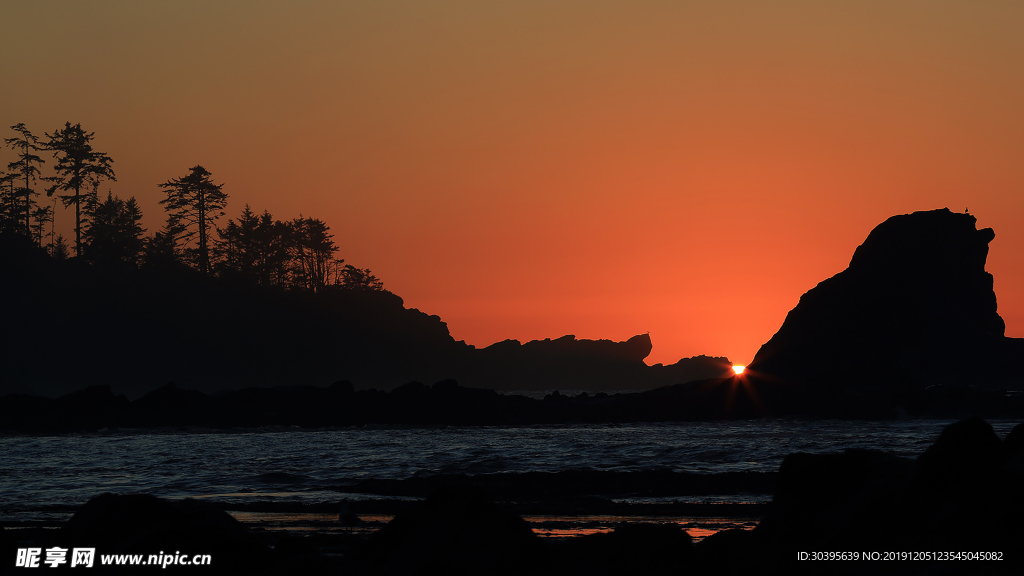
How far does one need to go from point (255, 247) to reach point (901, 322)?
76354 millimetres

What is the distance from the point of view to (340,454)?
31.9m

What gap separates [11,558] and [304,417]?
43.1 m

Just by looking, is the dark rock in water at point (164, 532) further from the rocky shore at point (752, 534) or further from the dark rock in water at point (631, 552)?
the dark rock in water at point (631, 552)

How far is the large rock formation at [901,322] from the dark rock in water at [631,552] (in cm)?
5650

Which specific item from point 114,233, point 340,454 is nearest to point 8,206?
point 114,233

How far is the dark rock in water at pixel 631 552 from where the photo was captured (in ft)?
33.6

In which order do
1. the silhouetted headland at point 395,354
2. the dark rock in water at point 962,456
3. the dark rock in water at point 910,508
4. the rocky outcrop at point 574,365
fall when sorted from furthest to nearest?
the rocky outcrop at point 574,365 < the silhouetted headland at point 395,354 < the dark rock in water at point 962,456 < the dark rock in water at point 910,508

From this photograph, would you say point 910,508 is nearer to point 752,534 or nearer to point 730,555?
point 752,534

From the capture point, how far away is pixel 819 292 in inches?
2820

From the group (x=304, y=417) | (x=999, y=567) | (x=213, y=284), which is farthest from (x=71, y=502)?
(x=213, y=284)

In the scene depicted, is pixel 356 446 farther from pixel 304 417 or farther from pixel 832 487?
pixel 832 487

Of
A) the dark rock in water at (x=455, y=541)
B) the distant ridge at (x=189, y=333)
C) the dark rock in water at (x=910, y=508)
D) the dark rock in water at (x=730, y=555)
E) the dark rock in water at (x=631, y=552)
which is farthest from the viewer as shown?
the distant ridge at (x=189, y=333)

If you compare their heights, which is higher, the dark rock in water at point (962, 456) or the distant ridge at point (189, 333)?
the distant ridge at point (189, 333)

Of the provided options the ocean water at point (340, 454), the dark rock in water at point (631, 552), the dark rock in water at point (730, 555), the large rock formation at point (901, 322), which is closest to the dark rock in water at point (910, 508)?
the dark rock in water at point (730, 555)
